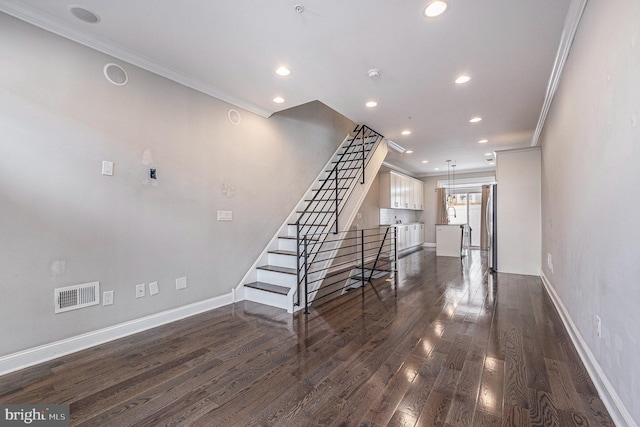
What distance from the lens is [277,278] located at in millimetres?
3770

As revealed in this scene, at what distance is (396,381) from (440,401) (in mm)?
296

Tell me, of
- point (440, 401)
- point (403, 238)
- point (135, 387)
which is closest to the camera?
point (440, 401)

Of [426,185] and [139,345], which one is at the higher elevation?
[426,185]

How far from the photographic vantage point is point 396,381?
1.91m

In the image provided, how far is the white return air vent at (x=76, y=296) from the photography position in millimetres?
2277

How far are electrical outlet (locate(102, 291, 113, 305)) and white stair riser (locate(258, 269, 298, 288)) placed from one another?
1.73 metres

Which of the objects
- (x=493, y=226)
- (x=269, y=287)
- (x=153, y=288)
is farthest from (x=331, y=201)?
(x=493, y=226)

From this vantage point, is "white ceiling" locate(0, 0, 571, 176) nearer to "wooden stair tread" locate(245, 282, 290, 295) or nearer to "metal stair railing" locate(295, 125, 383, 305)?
"metal stair railing" locate(295, 125, 383, 305)

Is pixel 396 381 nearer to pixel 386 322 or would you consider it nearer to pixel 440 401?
pixel 440 401

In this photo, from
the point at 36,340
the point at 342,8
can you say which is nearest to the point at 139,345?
the point at 36,340

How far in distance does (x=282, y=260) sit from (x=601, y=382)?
324 cm

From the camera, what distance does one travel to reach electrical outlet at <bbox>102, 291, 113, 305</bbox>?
2.53 m

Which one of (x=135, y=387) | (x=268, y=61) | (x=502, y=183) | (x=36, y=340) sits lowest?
(x=135, y=387)

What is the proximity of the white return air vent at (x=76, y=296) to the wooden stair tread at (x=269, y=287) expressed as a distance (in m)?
1.66
